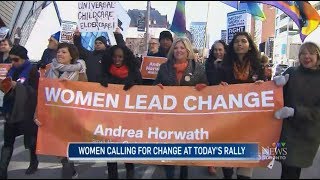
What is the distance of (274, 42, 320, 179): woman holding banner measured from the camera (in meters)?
4.04

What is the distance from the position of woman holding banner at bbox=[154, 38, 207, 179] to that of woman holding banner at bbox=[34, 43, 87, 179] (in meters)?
0.95

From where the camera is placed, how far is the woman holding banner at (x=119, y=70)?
5.02 meters

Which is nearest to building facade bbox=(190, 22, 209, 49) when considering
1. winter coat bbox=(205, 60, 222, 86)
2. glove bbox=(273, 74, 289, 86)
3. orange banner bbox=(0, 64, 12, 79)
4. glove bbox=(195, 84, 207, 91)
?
orange banner bbox=(0, 64, 12, 79)

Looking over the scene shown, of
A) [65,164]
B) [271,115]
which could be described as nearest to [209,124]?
[271,115]

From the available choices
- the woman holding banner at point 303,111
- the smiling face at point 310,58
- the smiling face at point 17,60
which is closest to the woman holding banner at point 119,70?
the smiling face at point 17,60

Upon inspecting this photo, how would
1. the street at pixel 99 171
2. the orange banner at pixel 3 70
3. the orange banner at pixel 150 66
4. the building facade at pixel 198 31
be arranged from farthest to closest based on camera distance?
the building facade at pixel 198 31 < the orange banner at pixel 150 66 < the orange banner at pixel 3 70 < the street at pixel 99 171

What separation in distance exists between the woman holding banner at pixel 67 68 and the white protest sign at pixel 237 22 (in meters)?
5.08

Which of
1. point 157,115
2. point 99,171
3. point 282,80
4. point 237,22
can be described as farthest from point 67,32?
point 282,80

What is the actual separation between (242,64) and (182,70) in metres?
Answer: 0.69

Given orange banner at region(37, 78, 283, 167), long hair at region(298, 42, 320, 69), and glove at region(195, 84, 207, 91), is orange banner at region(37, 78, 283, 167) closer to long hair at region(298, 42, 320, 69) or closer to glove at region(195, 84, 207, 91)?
glove at region(195, 84, 207, 91)

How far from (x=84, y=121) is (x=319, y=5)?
75.5 m

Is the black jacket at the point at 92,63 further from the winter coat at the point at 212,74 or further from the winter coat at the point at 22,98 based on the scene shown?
the winter coat at the point at 212,74

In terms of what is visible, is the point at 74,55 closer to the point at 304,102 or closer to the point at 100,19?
the point at 304,102

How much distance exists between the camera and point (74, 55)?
5293mm
